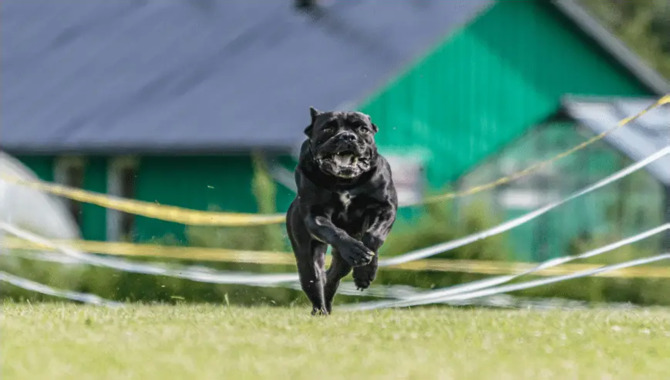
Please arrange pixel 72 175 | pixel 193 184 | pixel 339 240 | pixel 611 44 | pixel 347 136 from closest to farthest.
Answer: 1. pixel 339 240
2. pixel 347 136
3. pixel 193 184
4. pixel 611 44
5. pixel 72 175

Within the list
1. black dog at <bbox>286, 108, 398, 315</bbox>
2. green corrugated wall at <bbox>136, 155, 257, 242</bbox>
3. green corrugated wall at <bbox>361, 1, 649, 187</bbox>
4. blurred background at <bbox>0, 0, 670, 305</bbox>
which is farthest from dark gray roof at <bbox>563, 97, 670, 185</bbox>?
black dog at <bbox>286, 108, 398, 315</bbox>

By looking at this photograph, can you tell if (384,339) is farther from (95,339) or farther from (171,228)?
(171,228)

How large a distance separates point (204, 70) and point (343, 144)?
14851mm

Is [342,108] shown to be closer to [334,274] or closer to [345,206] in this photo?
[334,274]

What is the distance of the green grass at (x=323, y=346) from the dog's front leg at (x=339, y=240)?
0.45 m

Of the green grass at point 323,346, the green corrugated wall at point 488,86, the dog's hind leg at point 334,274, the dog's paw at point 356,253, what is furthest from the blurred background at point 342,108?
the dog's paw at point 356,253

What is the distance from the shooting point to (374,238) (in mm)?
9672

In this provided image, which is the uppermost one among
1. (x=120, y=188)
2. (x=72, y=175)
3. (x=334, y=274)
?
(x=334, y=274)

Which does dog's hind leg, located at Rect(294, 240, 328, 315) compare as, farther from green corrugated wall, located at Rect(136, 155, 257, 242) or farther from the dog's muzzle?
green corrugated wall, located at Rect(136, 155, 257, 242)

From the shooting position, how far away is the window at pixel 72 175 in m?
24.6

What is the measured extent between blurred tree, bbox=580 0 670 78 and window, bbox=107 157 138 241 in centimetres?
2186

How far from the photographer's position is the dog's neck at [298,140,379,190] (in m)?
9.95

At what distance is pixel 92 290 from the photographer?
1562 centimetres

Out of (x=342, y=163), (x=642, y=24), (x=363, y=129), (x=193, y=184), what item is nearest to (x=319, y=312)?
(x=342, y=163)
